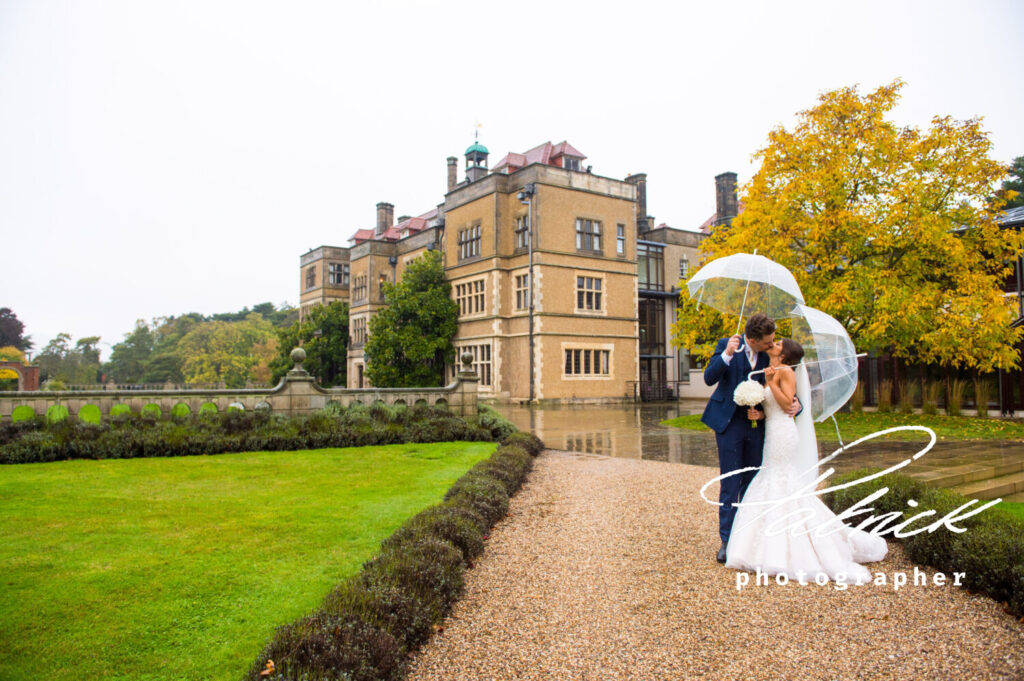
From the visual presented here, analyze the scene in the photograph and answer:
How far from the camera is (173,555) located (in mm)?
5207

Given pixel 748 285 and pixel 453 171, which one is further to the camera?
pixel 453 171

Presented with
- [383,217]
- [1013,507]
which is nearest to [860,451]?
[1013,507]

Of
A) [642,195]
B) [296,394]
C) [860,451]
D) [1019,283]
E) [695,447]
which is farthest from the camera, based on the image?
[642,195]

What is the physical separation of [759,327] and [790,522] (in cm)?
157

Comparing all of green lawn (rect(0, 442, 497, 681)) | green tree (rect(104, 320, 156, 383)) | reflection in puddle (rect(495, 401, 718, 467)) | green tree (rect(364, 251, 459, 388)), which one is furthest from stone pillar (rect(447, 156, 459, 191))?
green tree (rect(104, 320, 156, 383))

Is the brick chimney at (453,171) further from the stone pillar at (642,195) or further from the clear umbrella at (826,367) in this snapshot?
the clear umbrella at (826,367)

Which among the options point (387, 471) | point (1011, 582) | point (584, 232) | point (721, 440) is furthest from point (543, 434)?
point (584, 232)

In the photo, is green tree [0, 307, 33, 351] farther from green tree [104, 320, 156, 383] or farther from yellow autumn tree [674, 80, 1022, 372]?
yellow autumn tree [674, 80, 1022, 372]

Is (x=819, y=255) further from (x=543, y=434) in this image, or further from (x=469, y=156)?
(x=469, y=156)

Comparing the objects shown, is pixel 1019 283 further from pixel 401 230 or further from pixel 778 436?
pixel 401 230

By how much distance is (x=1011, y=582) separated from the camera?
14.7ft

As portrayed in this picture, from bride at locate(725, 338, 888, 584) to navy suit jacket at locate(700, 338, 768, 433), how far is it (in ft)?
0.44

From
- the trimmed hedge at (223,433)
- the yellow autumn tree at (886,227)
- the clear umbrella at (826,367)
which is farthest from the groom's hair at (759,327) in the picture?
the yellow autumn tree at (886,227)

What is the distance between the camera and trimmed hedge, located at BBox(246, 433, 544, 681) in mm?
3197
